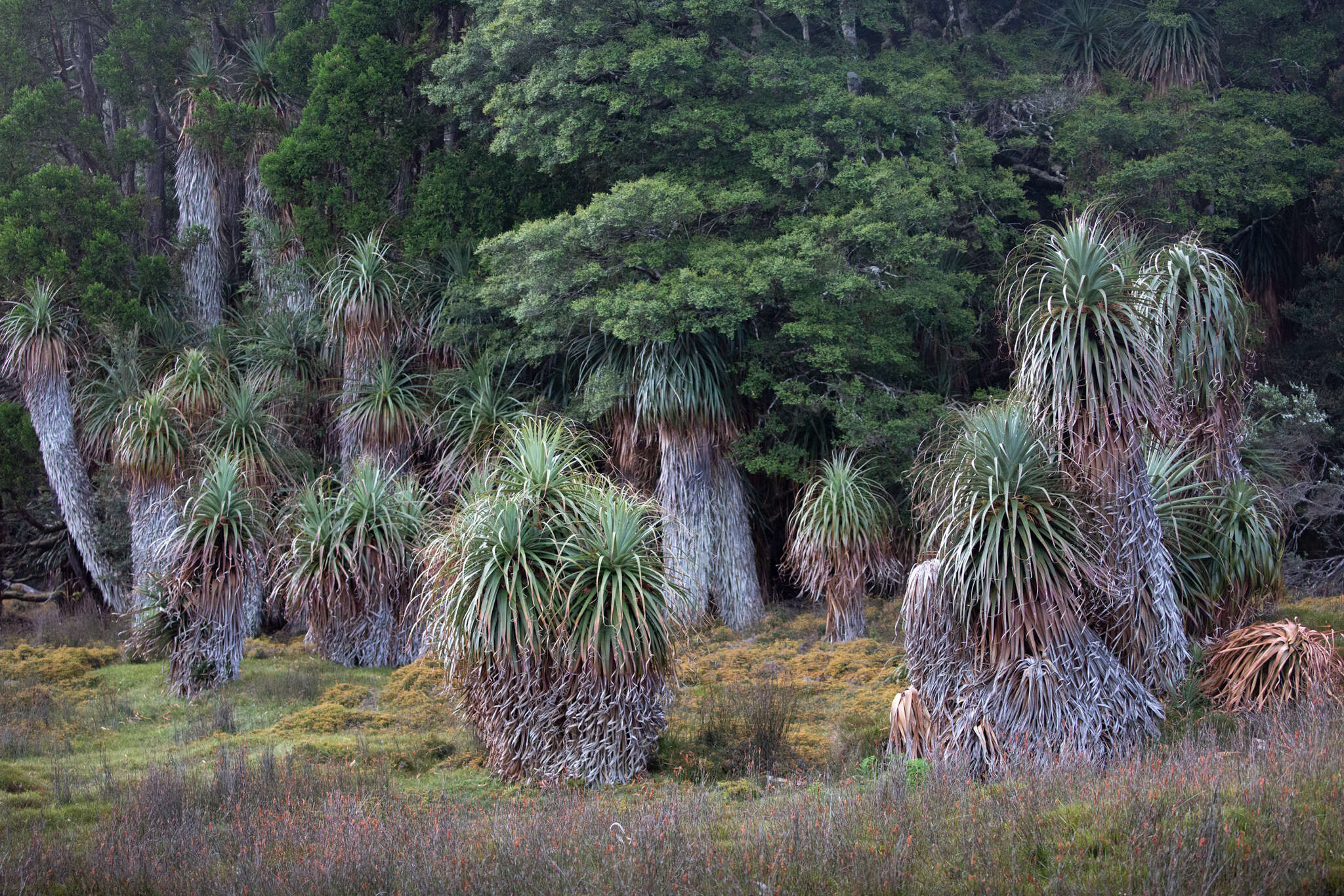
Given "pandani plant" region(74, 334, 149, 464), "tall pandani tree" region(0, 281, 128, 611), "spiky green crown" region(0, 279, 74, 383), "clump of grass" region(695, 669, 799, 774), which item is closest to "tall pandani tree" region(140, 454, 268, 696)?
"pandani plant" region(74, 334, 149, 464)

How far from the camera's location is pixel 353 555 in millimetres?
13906

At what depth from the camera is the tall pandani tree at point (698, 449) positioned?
53.7 feet

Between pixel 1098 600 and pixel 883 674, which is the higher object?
pixel 1098 600

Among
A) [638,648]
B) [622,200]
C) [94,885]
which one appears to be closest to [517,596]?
[638,648]

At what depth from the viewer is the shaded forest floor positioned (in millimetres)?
6035

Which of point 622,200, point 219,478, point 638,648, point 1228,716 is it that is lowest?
point 1228,716

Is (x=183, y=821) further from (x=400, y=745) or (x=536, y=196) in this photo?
(x=536, y=196)

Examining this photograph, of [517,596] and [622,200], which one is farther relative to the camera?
[622,200]

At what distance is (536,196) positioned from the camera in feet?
61.4

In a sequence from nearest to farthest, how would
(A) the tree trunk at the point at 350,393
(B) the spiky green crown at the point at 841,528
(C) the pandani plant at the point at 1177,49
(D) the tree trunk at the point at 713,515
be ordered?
(B) the spiky green crown at the point at 841,528 → (D) the tree trunk at the point at 713,515 → (A) the tree trunk at the point at 350,393 → (C) the pandani plant at the point at 1177,49

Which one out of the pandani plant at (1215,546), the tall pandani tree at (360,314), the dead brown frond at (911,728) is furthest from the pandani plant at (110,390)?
the pandani plant at (1215,546)

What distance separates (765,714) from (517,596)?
8.89 ft

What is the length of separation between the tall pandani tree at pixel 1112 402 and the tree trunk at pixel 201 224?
17.0m

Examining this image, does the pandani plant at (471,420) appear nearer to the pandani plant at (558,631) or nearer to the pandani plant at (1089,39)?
the pandani plant at (558,631)
